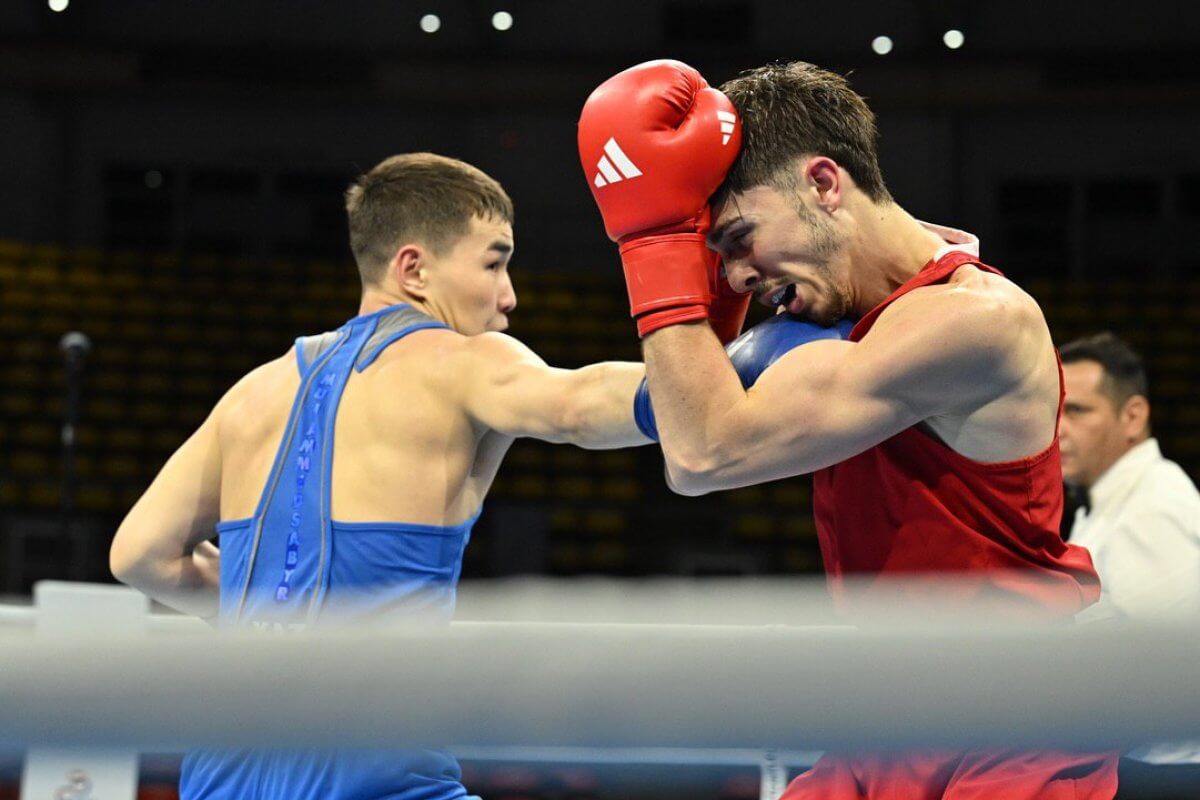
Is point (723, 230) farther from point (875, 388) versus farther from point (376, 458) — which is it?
point (376, 458)

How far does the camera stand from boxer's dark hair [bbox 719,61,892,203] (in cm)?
183

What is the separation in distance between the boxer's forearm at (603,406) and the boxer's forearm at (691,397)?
291 millimetres

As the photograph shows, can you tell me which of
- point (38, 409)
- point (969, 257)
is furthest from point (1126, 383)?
point (38, 409)

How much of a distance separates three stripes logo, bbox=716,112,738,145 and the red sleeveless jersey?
0.31 m

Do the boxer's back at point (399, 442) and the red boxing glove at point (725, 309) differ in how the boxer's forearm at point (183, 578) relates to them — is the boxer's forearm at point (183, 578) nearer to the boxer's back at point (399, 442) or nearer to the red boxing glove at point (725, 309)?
the boxer's back at point (399, 442)

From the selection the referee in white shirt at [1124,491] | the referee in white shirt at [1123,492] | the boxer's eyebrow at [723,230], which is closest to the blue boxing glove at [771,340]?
the boxer's eyebrow at [723,230]

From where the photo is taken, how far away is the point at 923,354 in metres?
1.62

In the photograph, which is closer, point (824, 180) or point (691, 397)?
point (691, 397)

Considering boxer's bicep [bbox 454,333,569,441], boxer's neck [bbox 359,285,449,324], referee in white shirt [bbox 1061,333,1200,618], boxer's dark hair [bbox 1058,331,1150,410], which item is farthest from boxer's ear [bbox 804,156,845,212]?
boxer's dark hair [bbox 1058,331,1150,410]

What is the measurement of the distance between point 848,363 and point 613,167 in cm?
44

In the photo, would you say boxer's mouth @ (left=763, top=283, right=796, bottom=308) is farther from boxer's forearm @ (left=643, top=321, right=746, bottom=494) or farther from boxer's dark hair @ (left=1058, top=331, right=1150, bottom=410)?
boxer's dark hair @ (left=1058, top=331, right=1150, bottom=410)

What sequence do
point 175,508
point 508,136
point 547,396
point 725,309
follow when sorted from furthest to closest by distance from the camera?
point 508,136 < point 175,508 < point 547,396 < point 725,309

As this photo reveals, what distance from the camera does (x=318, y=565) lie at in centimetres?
218

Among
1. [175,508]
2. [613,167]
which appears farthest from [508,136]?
[613,167]
